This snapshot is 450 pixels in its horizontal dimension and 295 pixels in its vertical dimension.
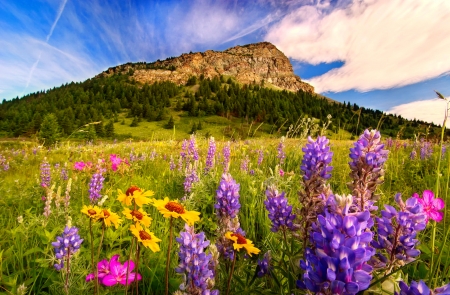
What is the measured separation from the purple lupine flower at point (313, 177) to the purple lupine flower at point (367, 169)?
0.45 ft

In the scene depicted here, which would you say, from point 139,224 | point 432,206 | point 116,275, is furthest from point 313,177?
point 432,206

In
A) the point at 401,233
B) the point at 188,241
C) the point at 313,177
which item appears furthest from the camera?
the point at 313,177

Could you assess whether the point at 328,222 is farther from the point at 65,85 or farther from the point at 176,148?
the point at 65,85

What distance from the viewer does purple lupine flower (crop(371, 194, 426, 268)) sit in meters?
1.21

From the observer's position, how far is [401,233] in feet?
4.04

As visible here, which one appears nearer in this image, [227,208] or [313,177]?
[313,177]

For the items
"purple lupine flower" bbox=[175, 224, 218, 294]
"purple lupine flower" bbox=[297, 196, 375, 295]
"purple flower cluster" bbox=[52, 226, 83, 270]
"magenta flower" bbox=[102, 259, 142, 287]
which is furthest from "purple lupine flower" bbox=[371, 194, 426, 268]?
"purple flower cluster" bbox=[52, 226, 83, 270]

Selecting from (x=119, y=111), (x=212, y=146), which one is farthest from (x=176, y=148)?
(x=119, y=111)

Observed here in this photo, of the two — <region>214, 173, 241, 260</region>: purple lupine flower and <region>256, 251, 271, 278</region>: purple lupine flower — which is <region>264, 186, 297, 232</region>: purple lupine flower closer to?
<region>256, 251, 271, 278</region>: purple lupine flower

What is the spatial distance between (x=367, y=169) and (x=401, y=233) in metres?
0.34

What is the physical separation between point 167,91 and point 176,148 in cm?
12959

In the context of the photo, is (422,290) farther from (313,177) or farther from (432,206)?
(432,206)

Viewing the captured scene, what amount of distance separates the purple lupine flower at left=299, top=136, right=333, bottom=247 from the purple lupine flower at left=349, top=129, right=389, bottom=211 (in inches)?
5.5

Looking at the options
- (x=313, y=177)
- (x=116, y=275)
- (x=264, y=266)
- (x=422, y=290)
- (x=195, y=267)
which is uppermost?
(x=313, y=177)
